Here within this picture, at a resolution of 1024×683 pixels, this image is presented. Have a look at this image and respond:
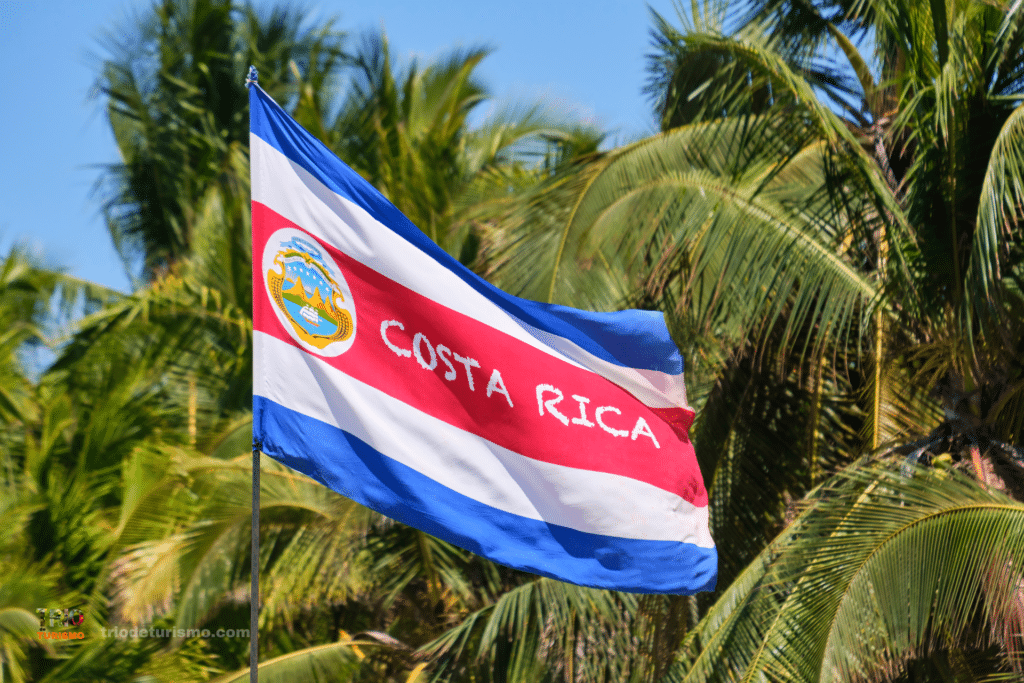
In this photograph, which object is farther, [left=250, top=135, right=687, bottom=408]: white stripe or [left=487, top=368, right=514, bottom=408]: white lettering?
[left=487, top=368, right=514, bottom=408]: white lettering

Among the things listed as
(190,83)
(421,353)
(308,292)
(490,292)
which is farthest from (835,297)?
(190,83)

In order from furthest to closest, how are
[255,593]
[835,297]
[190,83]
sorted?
[190,83] → [835,297] → [255,593]

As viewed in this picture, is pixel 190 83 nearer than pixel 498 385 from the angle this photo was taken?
No

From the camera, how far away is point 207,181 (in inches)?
580

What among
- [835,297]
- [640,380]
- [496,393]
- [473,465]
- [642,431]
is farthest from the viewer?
[835,297]

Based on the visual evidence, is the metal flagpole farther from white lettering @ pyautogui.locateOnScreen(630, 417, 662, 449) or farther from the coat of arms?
white lettering @ pyautogui.locateOnScreen(630, 417, 662, 449)

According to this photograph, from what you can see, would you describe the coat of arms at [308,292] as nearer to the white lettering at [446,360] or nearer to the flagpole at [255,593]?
the white lettering at [446,360]

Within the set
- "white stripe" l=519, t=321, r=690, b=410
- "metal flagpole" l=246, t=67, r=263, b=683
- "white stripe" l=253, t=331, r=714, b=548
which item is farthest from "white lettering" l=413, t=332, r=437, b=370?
"metal flagpole" l=246, t=67, r=263, b=683

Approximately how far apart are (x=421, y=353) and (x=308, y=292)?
0.60 m

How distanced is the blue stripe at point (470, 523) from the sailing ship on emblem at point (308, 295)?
1.31ft

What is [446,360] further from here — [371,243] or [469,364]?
[371,243]

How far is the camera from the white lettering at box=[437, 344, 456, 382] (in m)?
4.70

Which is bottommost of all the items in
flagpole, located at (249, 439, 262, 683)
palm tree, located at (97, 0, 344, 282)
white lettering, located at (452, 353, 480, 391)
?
flagpole, located at (249, 439, 262, 683)

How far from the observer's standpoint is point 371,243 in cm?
469
